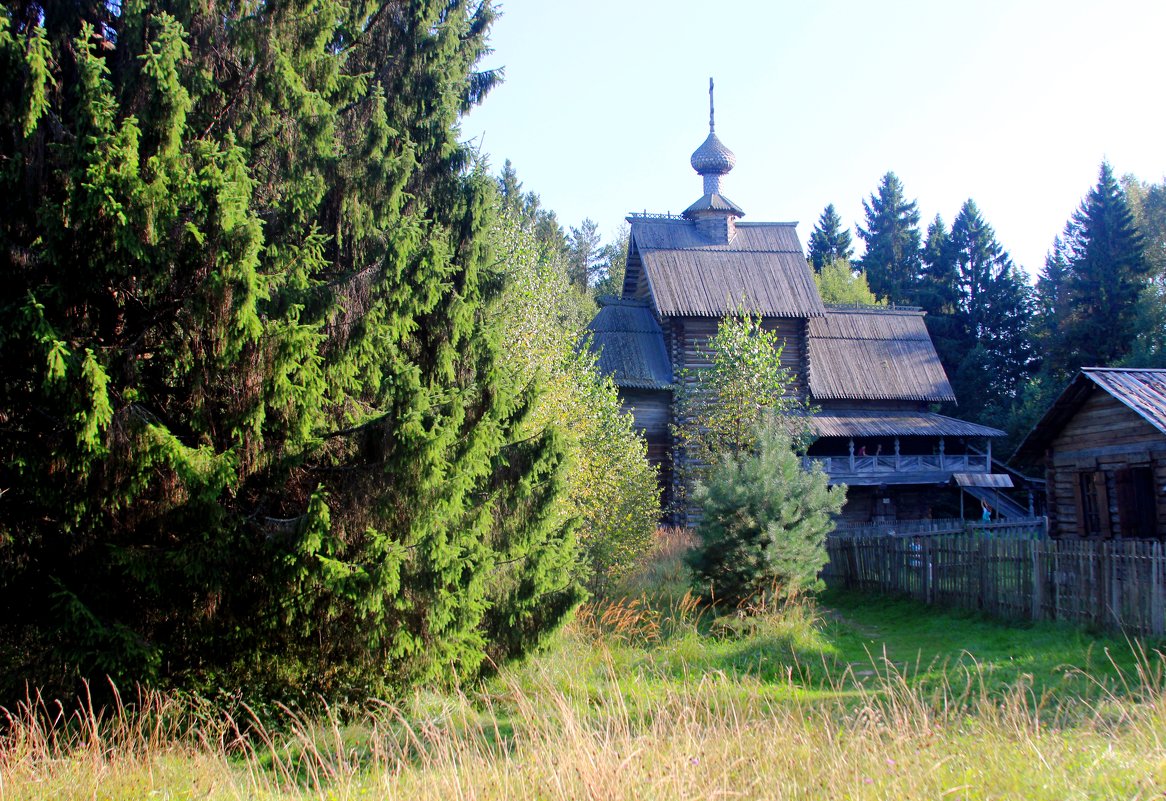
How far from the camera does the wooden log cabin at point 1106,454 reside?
16.4m

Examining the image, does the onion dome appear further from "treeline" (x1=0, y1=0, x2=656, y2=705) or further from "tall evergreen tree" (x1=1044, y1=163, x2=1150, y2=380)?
"treeline" (x1=0, y1=0, x2=656, y2=705)

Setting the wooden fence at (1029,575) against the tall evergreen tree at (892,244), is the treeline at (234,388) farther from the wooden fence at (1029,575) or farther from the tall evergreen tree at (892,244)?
the tall evergreen tree at (892,244)

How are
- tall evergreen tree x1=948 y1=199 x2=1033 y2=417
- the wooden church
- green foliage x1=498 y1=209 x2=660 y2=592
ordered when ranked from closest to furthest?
green foliage x1=498 y1=209 x2=660 y2=592
the wooden church
tall evergreen tree x1=948 y1=199 x2=1033 y2=417

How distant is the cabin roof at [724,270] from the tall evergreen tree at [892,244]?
23224mm

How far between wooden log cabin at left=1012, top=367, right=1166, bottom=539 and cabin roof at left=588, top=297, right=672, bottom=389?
43.9 feet

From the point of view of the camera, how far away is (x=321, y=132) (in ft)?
27.6

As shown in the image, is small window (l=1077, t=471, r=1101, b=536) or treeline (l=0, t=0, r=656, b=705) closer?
treeline (l=0, t=0, r=656, b=705)

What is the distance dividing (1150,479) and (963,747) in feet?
48.2

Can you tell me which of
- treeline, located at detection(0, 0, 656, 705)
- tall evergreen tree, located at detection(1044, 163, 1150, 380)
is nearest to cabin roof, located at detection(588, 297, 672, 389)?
treeline, located at detection(0, 0, 656, 705)

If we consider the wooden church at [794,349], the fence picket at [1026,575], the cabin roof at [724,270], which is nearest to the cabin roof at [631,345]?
the wooden church at [794,349]

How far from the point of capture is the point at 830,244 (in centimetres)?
6594

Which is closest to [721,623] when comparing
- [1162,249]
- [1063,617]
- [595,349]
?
[1063,617]

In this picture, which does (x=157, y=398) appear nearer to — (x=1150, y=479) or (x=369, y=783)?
(x=369, y=783)

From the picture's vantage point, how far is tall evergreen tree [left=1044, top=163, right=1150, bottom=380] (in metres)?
42.0
